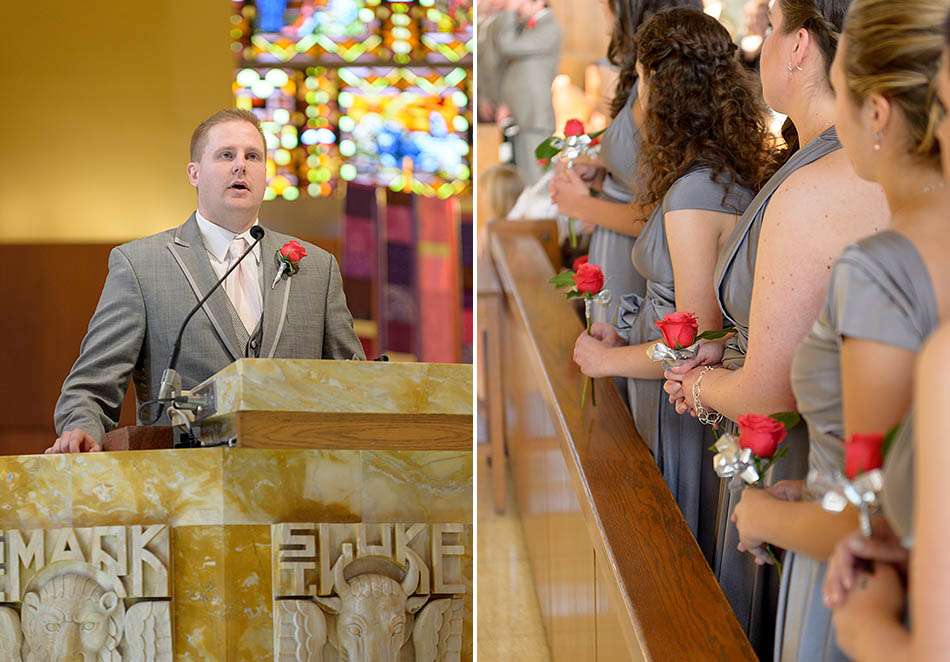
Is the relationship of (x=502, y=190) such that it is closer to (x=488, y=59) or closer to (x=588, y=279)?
(x=488, y=59)

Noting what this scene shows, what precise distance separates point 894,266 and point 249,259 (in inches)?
113

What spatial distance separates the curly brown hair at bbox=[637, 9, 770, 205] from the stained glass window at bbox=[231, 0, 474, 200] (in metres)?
6.36

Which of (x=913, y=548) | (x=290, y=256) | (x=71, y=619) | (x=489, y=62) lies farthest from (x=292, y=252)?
(x=489, y=62)

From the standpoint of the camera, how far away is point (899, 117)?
1.82 meters

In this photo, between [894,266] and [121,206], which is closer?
[894,266]

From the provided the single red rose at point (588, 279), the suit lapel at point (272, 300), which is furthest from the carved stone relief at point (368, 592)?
the suit lapel at point (272, 300)

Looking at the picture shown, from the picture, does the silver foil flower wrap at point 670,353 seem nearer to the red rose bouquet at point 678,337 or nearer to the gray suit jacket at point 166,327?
the red rose bouquet at point 678,337

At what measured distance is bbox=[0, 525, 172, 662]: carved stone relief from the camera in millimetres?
3242

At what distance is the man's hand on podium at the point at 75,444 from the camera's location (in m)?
3.80

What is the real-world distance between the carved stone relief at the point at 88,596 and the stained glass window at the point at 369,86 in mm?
6608

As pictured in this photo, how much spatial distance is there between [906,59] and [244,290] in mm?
2787

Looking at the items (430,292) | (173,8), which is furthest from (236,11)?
(173,8)

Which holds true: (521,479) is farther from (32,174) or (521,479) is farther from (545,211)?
(32,174)

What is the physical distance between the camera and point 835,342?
1854mm
